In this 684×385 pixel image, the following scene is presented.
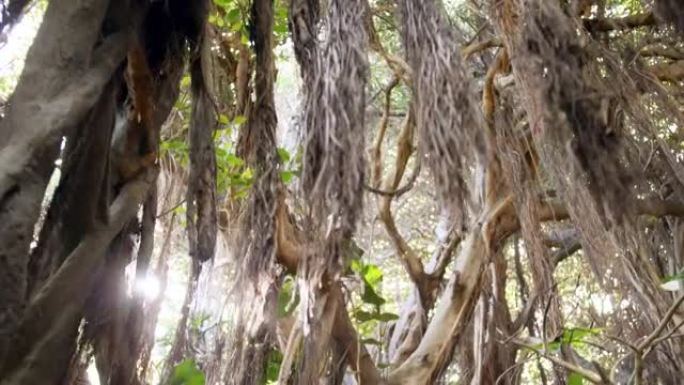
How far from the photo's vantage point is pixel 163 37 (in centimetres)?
142

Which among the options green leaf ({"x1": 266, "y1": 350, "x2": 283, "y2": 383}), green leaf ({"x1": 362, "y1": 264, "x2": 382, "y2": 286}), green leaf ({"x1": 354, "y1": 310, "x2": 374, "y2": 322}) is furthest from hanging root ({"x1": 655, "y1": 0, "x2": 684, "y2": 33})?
green leaf ({"x1": 266, "y1": 350, "x2": 283, "y2": 383})

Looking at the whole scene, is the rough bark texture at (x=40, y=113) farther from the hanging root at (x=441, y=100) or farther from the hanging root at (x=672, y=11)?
the hanging root at (x=672, y=11)

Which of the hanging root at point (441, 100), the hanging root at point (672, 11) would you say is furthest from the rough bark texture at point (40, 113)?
the hanging root at point (672, 11)

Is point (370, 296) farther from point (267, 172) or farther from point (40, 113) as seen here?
point (40, 113)

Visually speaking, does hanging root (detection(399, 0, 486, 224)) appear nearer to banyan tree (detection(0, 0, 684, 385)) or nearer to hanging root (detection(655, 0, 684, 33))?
banyan tree (detection(0, 0, 684, 385))

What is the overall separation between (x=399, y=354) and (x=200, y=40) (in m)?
1.53

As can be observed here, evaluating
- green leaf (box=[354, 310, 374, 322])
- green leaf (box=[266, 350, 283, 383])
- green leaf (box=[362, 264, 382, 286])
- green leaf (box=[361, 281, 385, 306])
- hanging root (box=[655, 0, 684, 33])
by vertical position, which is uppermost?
hanging root (box=[655, 0, 684, 33])

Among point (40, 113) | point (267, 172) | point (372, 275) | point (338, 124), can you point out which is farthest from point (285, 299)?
point (40, 113)

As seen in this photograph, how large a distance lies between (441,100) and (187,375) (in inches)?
29.3

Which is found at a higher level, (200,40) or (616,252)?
(200,40)

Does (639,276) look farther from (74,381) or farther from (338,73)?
(74,381)

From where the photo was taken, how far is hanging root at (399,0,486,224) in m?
1.27

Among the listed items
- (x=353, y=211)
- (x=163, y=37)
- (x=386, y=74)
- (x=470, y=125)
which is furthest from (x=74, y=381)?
(x=386, y=74)

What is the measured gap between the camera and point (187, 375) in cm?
145
